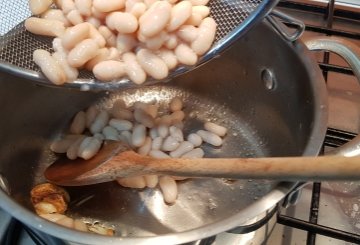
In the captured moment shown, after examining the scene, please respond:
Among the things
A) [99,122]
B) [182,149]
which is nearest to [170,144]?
[182,149]

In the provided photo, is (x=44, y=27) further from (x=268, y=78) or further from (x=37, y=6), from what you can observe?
(x=268, y=78)

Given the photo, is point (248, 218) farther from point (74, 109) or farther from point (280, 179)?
point (74, 109)

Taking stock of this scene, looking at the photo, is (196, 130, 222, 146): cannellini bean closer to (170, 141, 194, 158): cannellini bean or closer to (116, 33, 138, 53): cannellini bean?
(170, 141, 194, 158): cannellini bean

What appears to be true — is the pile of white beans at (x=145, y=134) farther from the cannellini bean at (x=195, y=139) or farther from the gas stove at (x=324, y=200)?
the gas stove at (x=324, y=200)

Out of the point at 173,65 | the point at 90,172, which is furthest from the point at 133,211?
the point at 173,65

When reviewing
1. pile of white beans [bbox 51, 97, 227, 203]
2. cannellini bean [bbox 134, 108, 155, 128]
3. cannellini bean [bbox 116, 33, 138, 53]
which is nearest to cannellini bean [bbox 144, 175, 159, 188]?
pile of white beans [bbox 51, 97, 227, 203]

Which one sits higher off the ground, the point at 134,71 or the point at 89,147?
the point at 134,71
